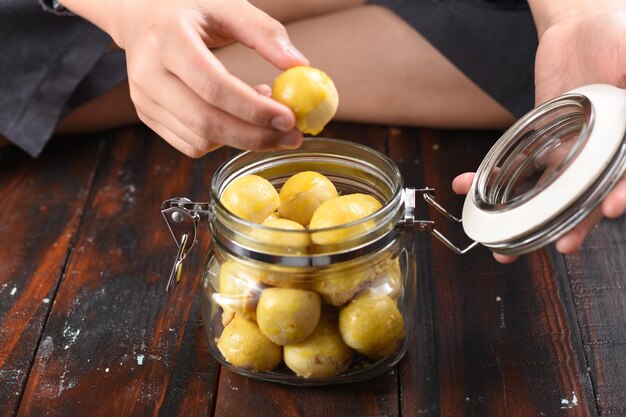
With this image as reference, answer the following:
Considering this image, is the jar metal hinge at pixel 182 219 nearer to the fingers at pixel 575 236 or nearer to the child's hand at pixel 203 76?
the child's hand at pixel 203 76

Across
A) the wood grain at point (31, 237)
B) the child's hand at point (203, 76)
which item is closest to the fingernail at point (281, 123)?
the child's hand at point (203, 76)

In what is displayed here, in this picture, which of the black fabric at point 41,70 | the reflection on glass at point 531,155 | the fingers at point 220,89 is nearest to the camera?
the fingers at point 220,89

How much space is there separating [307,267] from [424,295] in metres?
0.25

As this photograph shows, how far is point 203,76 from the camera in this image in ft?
2.44

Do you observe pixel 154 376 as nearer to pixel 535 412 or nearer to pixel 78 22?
pixel 535 412

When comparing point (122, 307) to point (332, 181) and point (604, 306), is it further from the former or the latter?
point (604, 306)

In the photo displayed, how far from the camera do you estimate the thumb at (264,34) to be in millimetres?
790

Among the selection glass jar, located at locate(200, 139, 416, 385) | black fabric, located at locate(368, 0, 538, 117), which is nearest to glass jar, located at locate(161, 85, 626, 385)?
glass jar, located at locate(200, 139, 416, 385)

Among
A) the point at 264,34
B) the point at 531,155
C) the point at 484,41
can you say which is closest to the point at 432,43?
the point at 484,41

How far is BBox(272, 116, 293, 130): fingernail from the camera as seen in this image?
2.46ft

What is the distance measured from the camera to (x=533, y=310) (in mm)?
A: 982

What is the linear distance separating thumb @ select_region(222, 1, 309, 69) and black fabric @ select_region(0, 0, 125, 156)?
1.83 ft

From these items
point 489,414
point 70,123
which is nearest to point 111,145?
point 70,123

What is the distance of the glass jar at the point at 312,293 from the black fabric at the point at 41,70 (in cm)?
51
